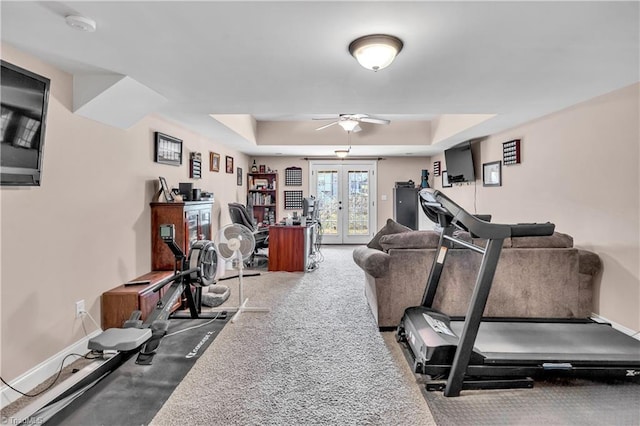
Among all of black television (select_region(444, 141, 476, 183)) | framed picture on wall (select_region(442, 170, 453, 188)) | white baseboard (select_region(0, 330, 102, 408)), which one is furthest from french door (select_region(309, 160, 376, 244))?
white baseboard (select_region(0, 330, 102, 408))

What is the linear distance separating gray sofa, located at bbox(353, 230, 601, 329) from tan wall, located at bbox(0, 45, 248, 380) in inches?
88.8

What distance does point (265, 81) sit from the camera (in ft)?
8.81

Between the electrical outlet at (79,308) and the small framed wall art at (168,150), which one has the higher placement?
the small framed wall art at (168,150)

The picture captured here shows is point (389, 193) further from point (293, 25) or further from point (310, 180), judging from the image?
point (293, 25)

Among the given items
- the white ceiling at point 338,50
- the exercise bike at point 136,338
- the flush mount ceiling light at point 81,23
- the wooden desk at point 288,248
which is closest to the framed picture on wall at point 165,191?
the white ceiling at point 338,50

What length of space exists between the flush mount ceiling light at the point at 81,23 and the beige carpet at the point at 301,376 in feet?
6.89

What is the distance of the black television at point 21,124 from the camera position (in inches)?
72.5

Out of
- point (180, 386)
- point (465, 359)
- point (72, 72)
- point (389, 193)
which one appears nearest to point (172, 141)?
point (72, 72)

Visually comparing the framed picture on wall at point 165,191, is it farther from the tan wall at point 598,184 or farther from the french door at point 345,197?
the french door at point 345,197

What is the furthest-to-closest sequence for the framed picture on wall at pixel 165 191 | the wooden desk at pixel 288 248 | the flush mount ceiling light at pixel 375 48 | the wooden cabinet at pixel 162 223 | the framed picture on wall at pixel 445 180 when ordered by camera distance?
the framed picture on wall at pixel 445 180 → the wooden desk at pixel 288 248 → the framed picture on wall at pixel 165 191 → the wooden cabinet at pixel 162 223 → the flush mount ceiling light at pixel 375 48

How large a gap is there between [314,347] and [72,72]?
275cm

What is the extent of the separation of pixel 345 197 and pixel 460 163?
9.70ft

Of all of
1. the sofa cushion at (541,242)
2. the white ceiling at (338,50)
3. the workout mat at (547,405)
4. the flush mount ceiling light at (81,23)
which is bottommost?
the workout mat at (547,405)

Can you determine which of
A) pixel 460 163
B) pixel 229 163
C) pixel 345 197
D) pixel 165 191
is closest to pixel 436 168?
pixel 460 163
